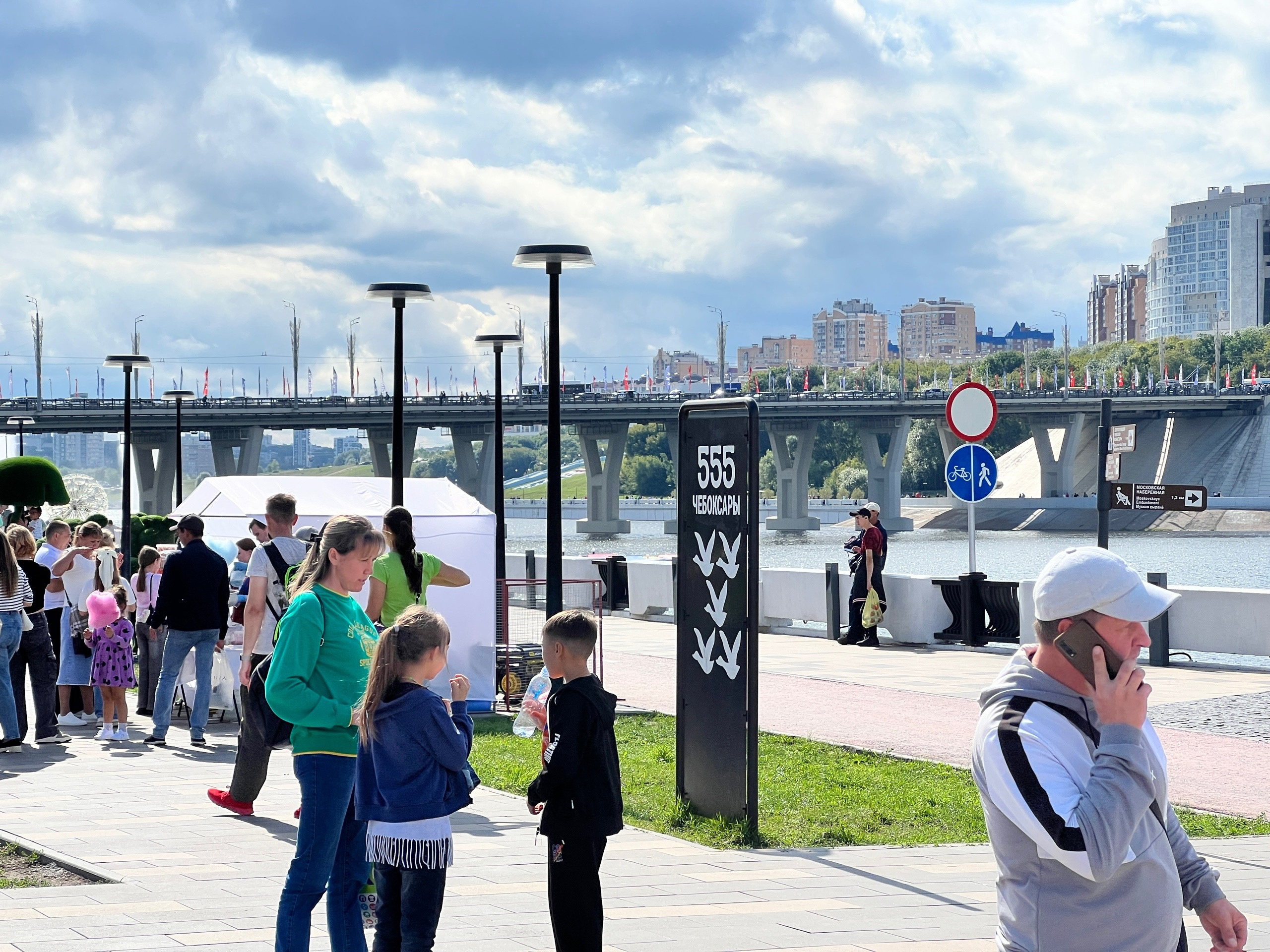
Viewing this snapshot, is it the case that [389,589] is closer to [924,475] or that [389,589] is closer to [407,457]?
[407,457]

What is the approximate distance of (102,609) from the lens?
13.0 meters

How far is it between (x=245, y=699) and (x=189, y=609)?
124 inches

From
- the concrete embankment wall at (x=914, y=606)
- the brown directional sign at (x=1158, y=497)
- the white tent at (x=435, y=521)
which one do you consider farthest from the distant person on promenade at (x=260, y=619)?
the brown directional sign at (x=1158, y=497)

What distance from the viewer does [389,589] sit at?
32.4ft

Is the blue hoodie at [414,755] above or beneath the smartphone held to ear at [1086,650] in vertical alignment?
beneath

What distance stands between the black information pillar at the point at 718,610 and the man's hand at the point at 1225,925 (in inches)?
192

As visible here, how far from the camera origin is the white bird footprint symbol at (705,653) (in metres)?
8.67

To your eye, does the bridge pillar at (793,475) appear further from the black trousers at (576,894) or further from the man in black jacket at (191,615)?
the black trousers at (576,894)

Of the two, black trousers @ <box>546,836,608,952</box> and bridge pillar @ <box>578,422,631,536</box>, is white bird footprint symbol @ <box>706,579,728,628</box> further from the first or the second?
bridge pillar @ <box>578,422,631,536</box>

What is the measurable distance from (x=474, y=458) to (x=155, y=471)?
2230 centimetres

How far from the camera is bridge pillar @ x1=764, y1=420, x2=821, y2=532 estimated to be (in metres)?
112

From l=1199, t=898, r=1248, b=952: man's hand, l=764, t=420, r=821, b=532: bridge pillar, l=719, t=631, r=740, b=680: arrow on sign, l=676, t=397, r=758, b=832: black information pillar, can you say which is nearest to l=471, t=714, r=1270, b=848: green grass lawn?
l=676, t=397, r=758, b=832: black information pillar

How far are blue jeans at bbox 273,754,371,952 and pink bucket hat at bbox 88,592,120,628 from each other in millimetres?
7939

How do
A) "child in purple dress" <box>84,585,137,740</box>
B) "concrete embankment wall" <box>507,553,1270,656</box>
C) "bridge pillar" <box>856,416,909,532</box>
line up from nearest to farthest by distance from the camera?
1. "child in purple dress" <box>84,585,137,740</box>
2. "concrete embankment wall" <box>507,553,1270,656</box>
3. "bridge pillar" <box>856,416,909,532</box>
